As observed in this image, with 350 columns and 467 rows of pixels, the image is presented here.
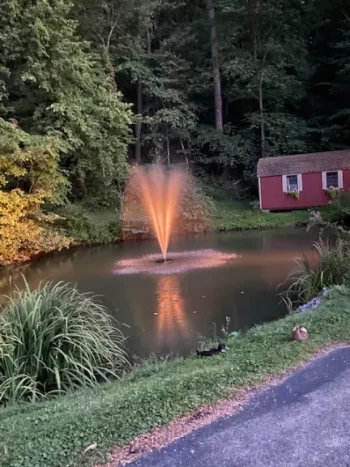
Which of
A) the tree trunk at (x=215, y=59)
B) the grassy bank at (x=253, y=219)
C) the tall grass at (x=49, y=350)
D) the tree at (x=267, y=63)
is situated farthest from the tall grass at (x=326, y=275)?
the tree trunk at (x=215, y=59)

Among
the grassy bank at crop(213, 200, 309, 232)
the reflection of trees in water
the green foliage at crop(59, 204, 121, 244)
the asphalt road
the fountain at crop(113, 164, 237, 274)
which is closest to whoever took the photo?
the asphalt road

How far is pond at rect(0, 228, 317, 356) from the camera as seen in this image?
271 inches

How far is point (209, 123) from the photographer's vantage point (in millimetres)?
26000

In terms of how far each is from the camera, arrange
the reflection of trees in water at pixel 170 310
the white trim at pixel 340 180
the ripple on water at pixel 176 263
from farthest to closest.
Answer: the white trim at pixel 340 180 < the ripple on water at pixel 176 263 < the reflection of trees in water at pixel 170 310

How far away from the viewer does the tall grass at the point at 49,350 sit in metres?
4.62

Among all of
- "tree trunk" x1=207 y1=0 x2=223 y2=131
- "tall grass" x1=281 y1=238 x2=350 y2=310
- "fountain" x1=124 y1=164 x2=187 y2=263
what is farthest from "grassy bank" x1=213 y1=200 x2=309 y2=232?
"tall grass" x1=281 y1=238 x2=350 y2=310

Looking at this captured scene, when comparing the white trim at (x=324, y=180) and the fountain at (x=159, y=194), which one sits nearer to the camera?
the fountain at (x=159, y=194)

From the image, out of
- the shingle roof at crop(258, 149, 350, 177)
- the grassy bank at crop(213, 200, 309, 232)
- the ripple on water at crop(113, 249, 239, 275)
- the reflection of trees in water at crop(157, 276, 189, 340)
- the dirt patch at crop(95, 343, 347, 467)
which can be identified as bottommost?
the reflection of trees in water at crop(157, 276, 189, 340)

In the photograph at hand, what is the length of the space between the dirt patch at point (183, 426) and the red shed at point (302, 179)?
17.4 metres

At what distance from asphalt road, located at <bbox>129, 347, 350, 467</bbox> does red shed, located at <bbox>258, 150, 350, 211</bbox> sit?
17.4 meters

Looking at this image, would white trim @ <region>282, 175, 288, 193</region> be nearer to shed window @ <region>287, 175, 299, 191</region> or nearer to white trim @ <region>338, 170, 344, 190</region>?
shed window @ <region>287, 175, 299, 191</region>

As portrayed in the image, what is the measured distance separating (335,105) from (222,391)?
23.6m

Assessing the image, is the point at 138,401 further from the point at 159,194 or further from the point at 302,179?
the point at 302,179

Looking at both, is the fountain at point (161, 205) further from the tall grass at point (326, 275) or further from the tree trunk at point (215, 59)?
the tall grass at point (326, 275)
